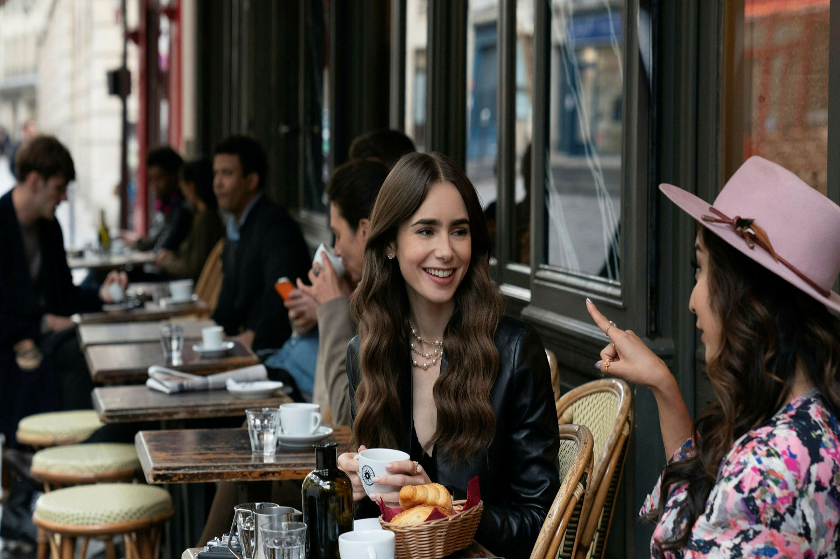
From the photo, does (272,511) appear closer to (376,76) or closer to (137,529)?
(137,529)

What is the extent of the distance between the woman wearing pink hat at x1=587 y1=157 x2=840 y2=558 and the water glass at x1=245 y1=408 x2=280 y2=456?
114 centimetres

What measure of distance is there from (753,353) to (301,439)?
1.33 metres

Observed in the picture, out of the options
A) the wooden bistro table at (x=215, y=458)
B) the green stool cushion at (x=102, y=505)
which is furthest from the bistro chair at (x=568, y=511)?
the green stool cushion at (x=102, y=505)

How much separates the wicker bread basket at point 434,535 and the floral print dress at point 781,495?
0.39 m

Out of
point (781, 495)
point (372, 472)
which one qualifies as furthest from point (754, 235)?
point (372, 472)

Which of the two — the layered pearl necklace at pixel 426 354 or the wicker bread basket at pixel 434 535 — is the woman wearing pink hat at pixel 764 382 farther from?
the layered pearl necklace at pixel 426 354

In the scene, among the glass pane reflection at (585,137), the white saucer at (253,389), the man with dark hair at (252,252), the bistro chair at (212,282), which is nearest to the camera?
the glass pane reflection at (585,137)

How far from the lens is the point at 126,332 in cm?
452

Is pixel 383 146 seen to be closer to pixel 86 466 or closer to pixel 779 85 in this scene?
pixel 86 466

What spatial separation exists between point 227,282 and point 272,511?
137 inches

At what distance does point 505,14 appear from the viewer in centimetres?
369

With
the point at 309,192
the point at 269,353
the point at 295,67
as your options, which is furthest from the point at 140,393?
the point at 295,67

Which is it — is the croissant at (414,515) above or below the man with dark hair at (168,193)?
below

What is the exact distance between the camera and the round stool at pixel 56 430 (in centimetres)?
411
